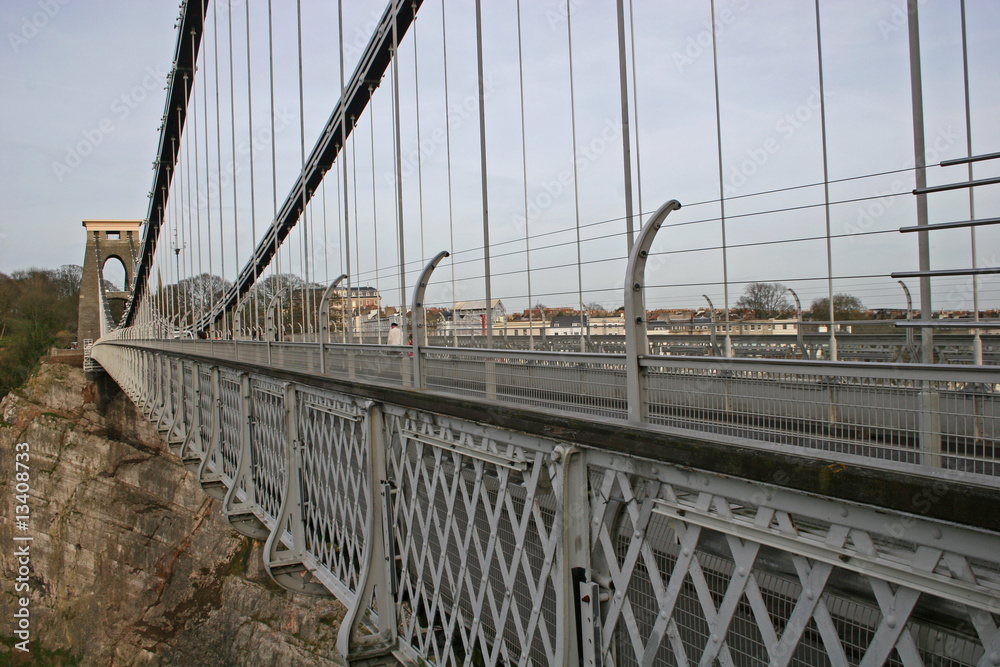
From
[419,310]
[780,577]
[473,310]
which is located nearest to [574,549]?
[780,577]

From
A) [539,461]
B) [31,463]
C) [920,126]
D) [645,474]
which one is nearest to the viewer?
[645,474]

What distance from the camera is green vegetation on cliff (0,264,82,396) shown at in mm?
35562

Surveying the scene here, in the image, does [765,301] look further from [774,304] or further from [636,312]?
[636,312]

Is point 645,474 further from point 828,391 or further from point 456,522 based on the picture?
point 456,522

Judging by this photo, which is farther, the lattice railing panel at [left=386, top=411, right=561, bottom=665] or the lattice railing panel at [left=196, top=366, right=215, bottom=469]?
the lattice railing panel at [left=196, top=366, right=215, bottom=469]

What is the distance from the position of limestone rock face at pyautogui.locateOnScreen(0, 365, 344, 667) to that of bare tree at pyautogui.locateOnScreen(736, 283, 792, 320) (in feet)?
51.0

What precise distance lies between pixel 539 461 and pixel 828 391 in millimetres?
1076

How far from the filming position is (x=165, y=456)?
25.9 m

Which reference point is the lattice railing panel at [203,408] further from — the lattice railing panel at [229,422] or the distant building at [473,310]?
the distant building at [473,310]

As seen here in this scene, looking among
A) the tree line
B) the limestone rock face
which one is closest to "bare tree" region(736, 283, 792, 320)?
the tree line

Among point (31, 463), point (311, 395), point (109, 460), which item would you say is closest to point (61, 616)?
point (109, 460)

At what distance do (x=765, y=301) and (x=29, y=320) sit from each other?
46.3 m

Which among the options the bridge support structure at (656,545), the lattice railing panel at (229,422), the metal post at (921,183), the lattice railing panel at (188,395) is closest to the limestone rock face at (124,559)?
the lattice railing panel at (188,395)

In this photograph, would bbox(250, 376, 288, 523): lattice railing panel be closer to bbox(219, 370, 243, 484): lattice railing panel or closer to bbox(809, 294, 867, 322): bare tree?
bbox(219, 370, 243, 484): lattice railing panel
